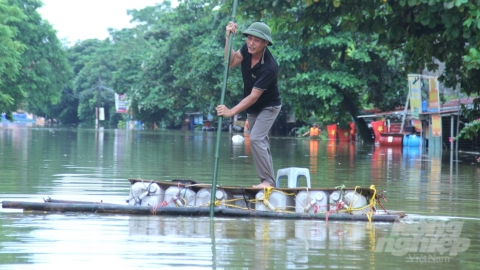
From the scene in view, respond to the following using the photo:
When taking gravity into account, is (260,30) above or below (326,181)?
above

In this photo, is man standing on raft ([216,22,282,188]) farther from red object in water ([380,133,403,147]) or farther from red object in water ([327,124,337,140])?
red object in water ([327,124,337,140])

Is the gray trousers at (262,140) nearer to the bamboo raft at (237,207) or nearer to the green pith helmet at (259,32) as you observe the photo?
the bamboo raft at (237,207)

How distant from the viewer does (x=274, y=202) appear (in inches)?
354

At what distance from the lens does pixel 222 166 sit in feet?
60.4

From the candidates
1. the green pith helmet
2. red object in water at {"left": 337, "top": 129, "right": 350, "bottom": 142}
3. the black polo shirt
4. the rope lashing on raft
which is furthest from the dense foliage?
the rope lashing on raft

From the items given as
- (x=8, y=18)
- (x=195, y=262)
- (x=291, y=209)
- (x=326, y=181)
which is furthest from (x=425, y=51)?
(x=8, y=18)

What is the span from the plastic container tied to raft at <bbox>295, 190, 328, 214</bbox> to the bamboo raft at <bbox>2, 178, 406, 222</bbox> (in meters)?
0.01

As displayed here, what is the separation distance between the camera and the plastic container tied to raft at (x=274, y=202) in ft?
29.4

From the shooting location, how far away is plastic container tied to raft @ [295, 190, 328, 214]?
8.88 metres

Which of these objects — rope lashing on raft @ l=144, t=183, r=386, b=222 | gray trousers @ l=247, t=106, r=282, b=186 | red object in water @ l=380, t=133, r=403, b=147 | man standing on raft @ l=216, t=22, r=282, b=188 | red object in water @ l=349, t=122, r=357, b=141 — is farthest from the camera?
red object in water @ l=349, t=122, r=357, b=141

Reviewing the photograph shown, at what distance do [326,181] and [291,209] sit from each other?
19.1ft

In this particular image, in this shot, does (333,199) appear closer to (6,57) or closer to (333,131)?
(6,57)

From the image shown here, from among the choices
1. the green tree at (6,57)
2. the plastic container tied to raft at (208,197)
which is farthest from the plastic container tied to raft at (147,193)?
the green tree at (6,57)

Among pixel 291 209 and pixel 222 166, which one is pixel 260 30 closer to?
pixel 291 209
